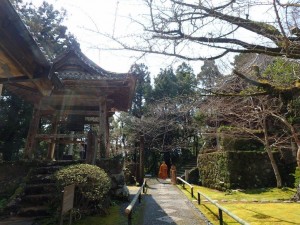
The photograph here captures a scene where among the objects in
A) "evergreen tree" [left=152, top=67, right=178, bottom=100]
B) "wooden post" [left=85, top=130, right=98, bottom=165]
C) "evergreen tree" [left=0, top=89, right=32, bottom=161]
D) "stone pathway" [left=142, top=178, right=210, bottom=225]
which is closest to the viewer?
"stone pathway" [left=142, top=178, right=210, bottom=225]

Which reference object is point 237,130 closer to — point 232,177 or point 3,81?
point 232,177

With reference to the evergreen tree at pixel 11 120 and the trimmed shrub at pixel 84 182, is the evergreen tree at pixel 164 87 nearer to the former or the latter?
the evergreen tree at pixel 11 120

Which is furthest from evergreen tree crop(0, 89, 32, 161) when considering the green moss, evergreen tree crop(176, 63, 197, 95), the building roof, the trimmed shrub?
the trimmed shrub

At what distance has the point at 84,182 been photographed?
7.23 m

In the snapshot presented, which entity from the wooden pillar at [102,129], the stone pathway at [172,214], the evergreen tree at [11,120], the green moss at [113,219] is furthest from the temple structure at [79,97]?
the evergreen tree at [11,120]

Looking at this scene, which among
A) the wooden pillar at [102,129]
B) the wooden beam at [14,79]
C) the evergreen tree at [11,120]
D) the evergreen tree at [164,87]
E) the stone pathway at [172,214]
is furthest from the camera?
the evergreen tree at [164,87]

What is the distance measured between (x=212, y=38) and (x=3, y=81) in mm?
3438

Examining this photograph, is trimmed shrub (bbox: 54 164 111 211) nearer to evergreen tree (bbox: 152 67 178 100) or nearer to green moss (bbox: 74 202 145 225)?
green moss (bbox: 74 202 145 225)

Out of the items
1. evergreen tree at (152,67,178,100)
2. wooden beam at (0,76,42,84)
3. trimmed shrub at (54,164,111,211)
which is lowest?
trimmed shrub at (54,164,111,211)

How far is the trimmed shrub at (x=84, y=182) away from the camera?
23.5 ft

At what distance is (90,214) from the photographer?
774cm

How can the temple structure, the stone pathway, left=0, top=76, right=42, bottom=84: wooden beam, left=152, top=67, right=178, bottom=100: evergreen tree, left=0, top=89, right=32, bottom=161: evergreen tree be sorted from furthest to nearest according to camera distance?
1. left=152, top=67, right=178, bottom=100: evergreen tree
2. left=0, top=89, right=32, bottom=161: evergreen tree
3. the temple structure
4. the stone pathway
5. left=0, top=76, right=42, bottom=84: wooden beam

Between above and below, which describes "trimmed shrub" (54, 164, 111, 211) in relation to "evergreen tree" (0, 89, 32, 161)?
below

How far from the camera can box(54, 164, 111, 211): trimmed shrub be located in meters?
7.15
